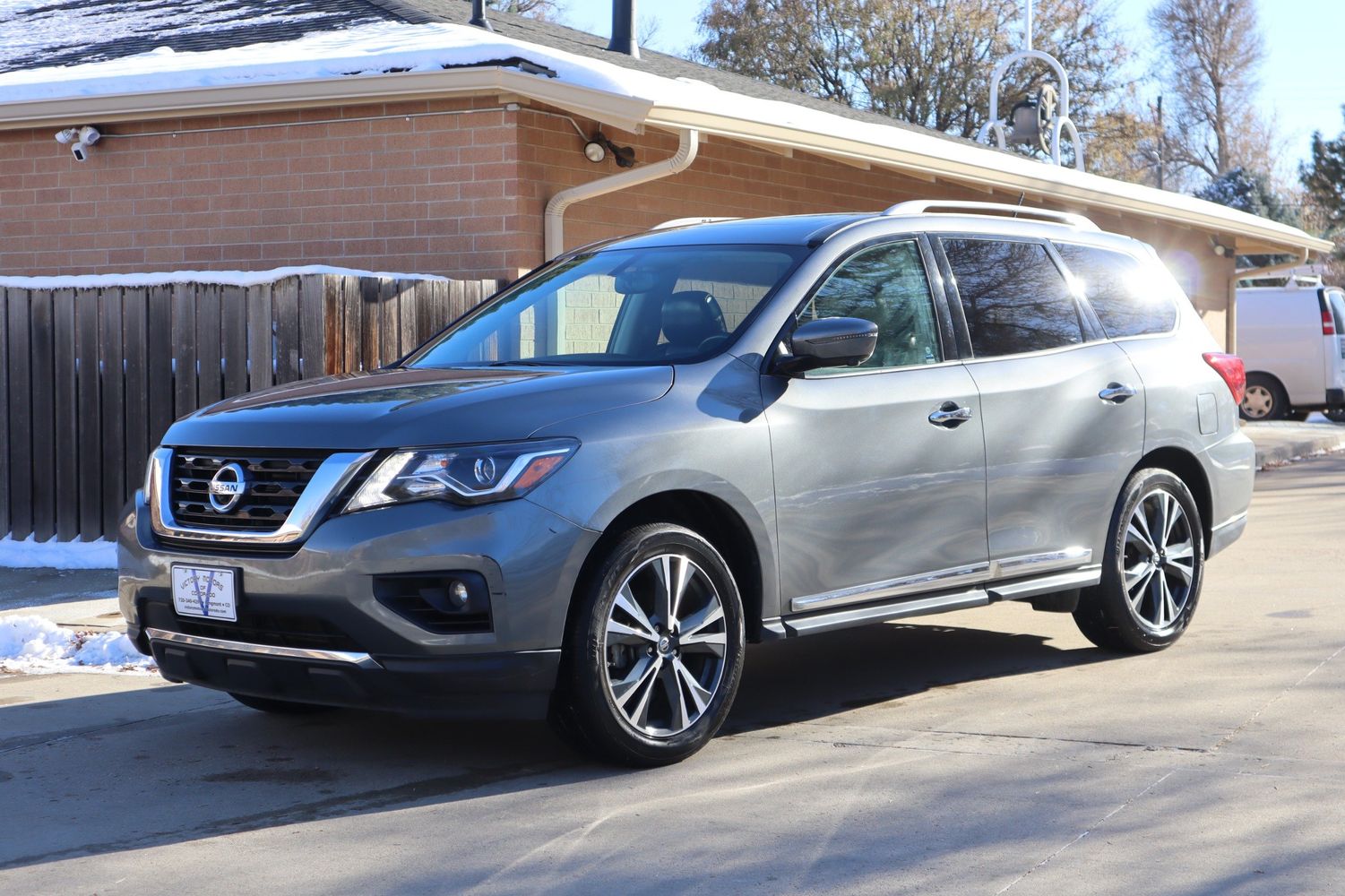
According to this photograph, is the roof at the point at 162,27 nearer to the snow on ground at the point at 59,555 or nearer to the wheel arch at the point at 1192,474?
the snow on ground at the point at 59,555

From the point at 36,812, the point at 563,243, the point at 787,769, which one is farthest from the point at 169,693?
the point at 563,243

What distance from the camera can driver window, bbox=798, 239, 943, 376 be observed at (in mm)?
6148

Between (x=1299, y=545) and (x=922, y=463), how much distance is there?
5.90 metres

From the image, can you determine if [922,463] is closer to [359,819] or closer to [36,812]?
[359,819]

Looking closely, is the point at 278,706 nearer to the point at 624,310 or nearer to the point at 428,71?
the point at 624,310

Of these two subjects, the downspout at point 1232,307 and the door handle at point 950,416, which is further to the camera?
the downspout at point 1232,307

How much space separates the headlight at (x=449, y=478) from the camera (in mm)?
5004

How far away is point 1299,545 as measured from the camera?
437 inches

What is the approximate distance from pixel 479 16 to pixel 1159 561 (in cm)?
944

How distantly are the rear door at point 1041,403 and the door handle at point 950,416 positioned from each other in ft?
0.46

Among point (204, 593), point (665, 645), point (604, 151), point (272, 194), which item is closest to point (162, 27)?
point (272, 194)

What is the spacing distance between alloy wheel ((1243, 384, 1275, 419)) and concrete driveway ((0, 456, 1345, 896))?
761 inches

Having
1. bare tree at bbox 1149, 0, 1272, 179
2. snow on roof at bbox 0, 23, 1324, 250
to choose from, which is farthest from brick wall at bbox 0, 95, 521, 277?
bare tree at bbox 1149, 0, 1272, 179

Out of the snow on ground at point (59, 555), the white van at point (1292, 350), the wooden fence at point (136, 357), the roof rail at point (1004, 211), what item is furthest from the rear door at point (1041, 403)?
the white van at point (1292, 350)
